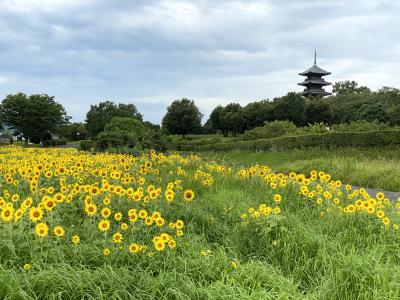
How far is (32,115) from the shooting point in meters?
55.5

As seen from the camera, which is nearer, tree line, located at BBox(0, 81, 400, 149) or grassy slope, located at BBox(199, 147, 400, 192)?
grassy slope, located at BBox(199, 147, 400, 192)

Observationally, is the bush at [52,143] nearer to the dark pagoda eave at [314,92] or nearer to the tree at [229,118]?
the tree at [229,118]

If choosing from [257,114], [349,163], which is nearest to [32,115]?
[257,114]

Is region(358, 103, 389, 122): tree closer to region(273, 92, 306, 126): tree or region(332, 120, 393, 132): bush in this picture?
region(273, 92, 306, 126): tree

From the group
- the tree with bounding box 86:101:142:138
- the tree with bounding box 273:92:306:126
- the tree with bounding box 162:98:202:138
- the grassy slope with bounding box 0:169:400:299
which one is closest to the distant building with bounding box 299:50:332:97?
the tree with bounding box 162:98:202:138

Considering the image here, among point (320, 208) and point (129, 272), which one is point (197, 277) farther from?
point (320, 208)

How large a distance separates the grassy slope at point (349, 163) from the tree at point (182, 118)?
35267mm

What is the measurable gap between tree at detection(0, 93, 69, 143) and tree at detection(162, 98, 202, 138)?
1538 cm

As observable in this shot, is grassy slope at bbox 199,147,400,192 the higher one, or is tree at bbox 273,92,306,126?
tree at bbox 273,92,306,126

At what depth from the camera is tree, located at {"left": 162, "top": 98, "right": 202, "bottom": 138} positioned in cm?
6300

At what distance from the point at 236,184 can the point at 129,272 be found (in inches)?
158

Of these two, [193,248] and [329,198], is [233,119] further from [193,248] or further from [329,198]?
[193,248]

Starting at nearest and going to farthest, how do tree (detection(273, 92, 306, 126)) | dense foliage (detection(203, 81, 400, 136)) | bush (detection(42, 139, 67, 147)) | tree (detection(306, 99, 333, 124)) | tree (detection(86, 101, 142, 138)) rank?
dense foliage (detection(203, 81, 400, 136)), tree (detection(273, 92, 306, 126)), tree (detection(306, 99, 333, 124)), bush (detection(42, 139, 67, 147)), tree (detection(86, 101, 142, 138))

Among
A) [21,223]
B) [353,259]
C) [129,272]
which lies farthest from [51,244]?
[353,259]
